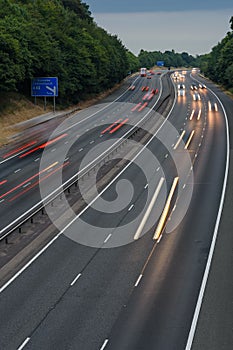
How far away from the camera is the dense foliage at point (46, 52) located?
274 ft

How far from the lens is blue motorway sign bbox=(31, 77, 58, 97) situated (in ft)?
313

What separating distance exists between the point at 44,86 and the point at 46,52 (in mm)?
7153

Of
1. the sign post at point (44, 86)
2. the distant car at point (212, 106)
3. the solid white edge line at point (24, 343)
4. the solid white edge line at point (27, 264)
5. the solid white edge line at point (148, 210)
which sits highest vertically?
the distant car at point (212, 106)

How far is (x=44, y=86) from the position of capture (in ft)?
315

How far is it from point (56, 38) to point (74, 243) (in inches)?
3265

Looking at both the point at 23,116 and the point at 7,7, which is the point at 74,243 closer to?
the point at 23,116

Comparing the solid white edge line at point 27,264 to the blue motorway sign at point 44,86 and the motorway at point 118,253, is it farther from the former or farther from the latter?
the blue motorway sign at point 44,86

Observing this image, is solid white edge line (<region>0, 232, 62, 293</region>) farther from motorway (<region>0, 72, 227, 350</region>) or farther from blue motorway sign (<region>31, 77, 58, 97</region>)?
blue motorway sign (<region>31, 77, 58, 97</region>)

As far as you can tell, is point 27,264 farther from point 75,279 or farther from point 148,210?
point 148,210

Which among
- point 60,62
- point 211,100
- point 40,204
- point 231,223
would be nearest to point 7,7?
point 60,62

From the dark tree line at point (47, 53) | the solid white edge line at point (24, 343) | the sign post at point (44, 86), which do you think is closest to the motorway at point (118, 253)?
the solid white edge line at point (24, 343)

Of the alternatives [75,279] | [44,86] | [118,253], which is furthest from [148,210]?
[44,86]

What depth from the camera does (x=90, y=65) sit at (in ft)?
390

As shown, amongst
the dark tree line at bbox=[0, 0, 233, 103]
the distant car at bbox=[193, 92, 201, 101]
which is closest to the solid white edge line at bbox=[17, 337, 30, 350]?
the dark tree line at bbox=[0, 0, 233, 103]
